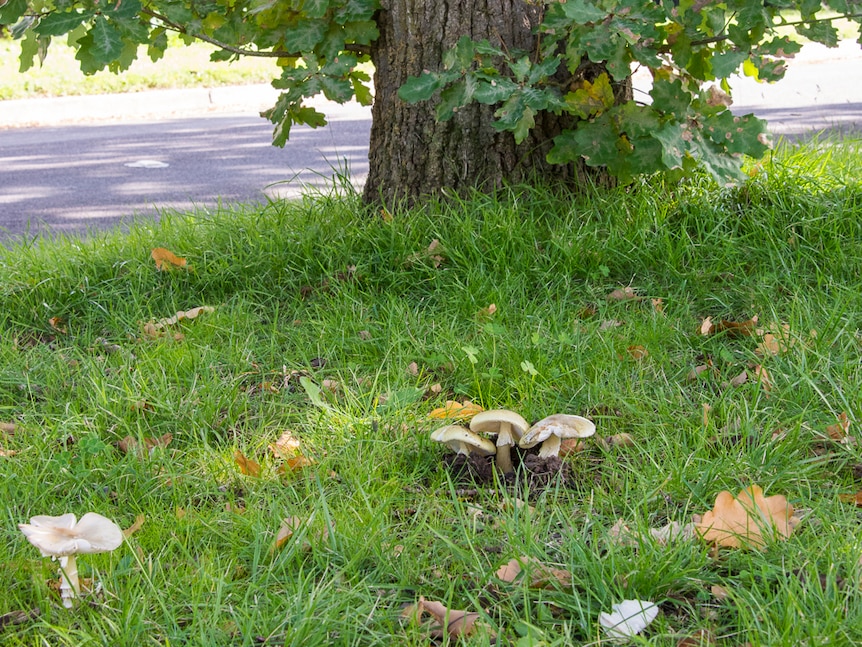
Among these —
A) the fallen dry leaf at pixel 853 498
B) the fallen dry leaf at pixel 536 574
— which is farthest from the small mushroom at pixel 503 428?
the fallen dry leaf at pixel 853 498

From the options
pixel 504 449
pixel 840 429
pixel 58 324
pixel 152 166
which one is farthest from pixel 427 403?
pixel 152 166

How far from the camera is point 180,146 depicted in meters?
7.64

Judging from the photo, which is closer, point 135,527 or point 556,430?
point 135,527

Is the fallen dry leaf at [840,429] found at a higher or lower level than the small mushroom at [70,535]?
lower

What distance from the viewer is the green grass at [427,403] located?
1731 mm

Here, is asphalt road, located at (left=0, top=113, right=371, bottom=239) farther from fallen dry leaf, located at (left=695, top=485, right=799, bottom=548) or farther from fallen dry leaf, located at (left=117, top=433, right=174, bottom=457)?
fallen dry leaf, located at (left=695, top=485, right=799, bottom=548)

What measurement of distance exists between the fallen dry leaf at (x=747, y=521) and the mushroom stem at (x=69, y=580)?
4.34 feet

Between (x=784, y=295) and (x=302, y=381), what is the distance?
1.77 meters

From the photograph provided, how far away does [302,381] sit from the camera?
260cm

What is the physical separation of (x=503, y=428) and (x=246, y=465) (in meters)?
0.73

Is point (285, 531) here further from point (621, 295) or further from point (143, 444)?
point (621, 295)

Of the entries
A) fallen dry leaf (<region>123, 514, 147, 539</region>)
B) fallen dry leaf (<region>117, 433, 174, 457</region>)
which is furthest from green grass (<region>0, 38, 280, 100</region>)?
fallen dry leaf (<region>123, 514, 147, 539</region>)

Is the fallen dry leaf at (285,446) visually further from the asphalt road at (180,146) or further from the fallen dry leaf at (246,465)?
the asphalt road at (180,146)

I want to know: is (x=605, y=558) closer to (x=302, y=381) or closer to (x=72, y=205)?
(x=302, y=381)
